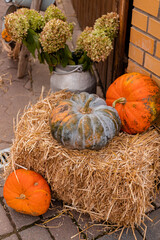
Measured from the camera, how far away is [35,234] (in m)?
2.40

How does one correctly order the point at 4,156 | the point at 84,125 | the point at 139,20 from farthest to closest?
the point at 4,156, the point at 139,20, the point at 84,125

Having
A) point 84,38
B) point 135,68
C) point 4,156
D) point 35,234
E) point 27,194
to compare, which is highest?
point 84,38

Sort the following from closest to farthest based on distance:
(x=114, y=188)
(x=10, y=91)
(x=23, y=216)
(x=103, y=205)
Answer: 1. (x=114, y=188)
2. (x=103, y=205)
3. (x=23, y=216)
4. (x=10, y=91)

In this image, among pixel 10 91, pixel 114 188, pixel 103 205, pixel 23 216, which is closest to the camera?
pixel 114 188

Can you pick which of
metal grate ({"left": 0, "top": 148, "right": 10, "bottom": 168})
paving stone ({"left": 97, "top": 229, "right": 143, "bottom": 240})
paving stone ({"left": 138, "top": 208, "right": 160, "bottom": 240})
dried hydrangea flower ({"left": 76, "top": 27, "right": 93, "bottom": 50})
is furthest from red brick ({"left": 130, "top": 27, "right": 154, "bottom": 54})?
metal grate ({"left": 0, "top": 148, "right": 10, "bottom": 168})

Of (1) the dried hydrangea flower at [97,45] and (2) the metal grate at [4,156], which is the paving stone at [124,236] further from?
(1) the dried hydrangea flower at [97,45]

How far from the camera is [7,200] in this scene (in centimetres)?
245

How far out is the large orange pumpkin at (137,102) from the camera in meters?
2.40

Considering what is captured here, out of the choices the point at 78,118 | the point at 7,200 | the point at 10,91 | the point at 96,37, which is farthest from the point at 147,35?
the point at 10,91

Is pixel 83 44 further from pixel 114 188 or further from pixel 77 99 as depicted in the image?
pixel 114 188

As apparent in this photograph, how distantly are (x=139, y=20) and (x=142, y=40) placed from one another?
6.5 inches

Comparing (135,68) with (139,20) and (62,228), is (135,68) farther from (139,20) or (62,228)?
(62,228)

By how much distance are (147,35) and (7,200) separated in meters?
1.77

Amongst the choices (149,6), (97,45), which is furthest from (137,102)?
(149,6)
